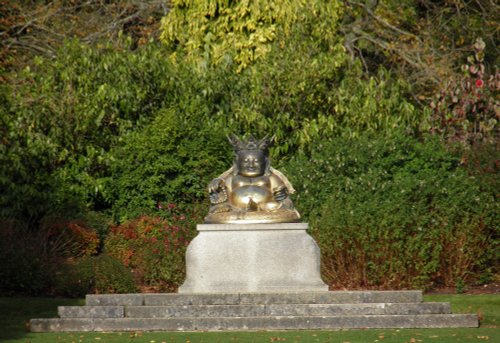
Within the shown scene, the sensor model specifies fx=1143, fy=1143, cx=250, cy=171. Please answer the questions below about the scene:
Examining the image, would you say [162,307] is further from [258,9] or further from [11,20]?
[11,20]

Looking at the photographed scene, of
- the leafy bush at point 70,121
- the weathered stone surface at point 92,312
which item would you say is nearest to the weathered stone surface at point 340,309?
the weathered stone surface at point 92,312

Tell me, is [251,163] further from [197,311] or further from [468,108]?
[468,108]

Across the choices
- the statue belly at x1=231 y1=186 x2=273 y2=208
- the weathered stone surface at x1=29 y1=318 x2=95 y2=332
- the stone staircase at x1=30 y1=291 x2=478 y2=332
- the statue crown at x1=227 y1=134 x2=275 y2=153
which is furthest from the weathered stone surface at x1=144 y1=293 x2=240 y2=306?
the statue crown at x1=227 y1=134 x2=275 y2=153

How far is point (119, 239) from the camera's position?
22250 millimetres

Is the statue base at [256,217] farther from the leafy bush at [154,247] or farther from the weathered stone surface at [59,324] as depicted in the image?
the leafy bush at [154,247]

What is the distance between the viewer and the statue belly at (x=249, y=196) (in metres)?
16.8

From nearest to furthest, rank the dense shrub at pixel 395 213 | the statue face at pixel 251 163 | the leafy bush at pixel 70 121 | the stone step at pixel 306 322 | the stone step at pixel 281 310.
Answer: the stone step at pixel 306 322, the stone step at pixel 281 310, the statue face at pixel 251 163, the dense shrub at pixel 395 213, the leafy bush at pixel 70 121

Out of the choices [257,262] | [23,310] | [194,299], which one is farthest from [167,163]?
[194,299]

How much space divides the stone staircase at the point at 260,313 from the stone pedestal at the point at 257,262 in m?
0.65

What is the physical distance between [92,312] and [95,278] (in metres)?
3.59

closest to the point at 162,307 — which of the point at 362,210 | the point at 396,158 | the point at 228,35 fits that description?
the point at 362,210

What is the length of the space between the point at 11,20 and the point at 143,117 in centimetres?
662

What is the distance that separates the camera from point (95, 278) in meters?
19.4

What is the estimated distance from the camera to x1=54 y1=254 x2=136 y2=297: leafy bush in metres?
19.2
